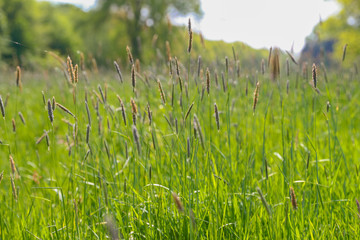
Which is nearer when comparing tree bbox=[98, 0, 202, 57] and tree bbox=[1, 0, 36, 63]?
tree bbox=[98, 0, 202, 57]

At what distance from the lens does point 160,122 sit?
12.5 feet

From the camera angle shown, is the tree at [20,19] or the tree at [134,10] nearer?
the tree at [134,10]

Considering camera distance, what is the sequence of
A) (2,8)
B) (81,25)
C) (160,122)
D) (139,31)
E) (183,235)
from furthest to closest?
(2,8) → (81,25) → (139,31) → (160,122) → (183,235)

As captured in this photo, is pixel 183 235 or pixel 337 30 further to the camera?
pixel 337 30

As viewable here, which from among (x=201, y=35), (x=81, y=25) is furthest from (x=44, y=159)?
(x=81, y=25)

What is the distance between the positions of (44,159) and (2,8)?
137 feet

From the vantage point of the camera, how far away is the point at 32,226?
1597 mm

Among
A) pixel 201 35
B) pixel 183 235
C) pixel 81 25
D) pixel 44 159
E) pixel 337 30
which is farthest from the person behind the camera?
Answer: pixel 81 25

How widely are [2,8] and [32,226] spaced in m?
43.4

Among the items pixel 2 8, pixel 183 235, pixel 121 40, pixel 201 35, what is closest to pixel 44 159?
pixel 201 35

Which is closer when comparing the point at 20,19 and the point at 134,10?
the point at 134,10

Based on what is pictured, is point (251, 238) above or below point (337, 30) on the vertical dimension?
below

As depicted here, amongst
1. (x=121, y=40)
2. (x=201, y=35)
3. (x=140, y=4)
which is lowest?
(x=201, y=35)

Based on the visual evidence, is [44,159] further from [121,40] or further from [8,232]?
[121,40]
